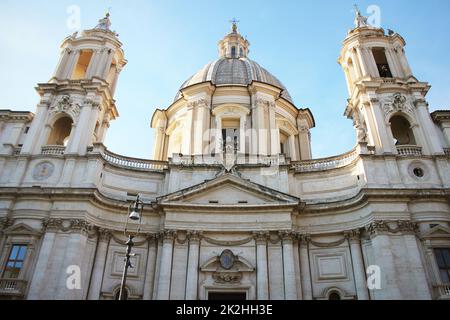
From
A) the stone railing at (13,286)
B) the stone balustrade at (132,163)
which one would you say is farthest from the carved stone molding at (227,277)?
the stone railing at (13,286)

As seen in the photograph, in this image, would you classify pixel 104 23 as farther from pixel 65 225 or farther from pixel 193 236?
pixel 193 236

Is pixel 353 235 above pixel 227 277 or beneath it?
above

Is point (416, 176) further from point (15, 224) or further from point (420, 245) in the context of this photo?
point (15, 224)

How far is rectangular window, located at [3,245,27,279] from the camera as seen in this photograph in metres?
18.0

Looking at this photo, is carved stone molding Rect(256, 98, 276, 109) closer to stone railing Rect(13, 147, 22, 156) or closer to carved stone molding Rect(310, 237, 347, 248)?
carved stone molding Rect(310, 237, 347, 248)

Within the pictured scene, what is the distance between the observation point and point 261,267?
61.6 ft

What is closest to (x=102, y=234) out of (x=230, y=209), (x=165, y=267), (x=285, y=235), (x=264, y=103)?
(x=165, y=267)

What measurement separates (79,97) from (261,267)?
15790 mm

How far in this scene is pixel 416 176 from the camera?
20047 mm

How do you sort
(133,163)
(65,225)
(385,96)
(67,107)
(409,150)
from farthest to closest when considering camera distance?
(67,107)
(385,96)
(133,163)
(409,150)
(65,225)

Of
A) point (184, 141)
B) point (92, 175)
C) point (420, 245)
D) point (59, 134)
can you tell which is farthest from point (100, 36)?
point (420, 245)

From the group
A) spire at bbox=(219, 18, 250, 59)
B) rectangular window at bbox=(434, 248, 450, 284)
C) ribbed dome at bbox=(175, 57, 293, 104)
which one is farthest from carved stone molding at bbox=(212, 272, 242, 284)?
spire at bbox=(219, 18, 250, 59)

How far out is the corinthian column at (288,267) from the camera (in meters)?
18.0

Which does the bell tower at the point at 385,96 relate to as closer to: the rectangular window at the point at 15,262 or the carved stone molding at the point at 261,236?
the carved stone molding at the point at 261,236
